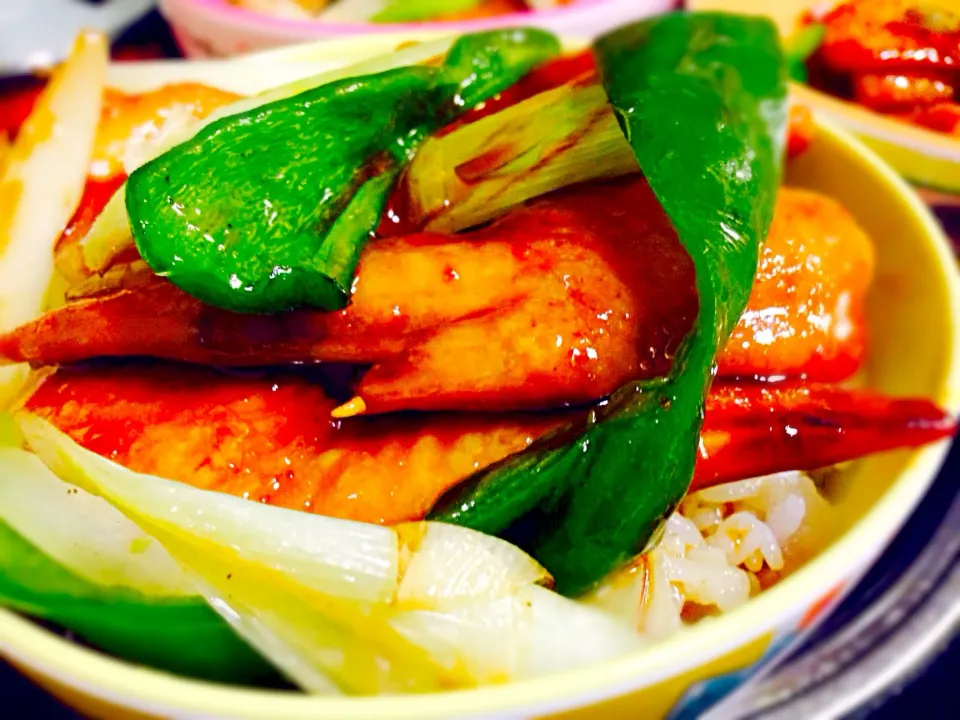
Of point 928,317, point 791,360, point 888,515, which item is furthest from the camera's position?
point 928,317

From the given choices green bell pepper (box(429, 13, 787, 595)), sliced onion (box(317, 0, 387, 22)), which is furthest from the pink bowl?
green bell pepper (box(429, 13, 787, 595))

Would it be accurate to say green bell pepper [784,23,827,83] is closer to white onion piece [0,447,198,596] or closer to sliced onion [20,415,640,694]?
sliced onion [20,415,640,694]

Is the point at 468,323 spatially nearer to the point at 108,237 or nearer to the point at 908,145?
the point at 108,237

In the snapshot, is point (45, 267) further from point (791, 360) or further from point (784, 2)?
point (784, 2)

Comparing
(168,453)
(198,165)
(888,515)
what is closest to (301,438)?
(168,453)

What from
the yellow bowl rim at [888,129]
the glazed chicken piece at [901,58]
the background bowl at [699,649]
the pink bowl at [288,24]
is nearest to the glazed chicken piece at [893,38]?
the glazed chicken piece at [901,58]

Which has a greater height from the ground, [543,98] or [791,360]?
[543,98]

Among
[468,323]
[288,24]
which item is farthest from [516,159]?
[288,24]
